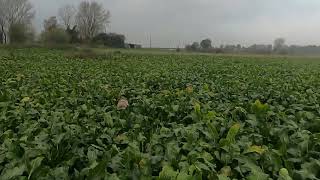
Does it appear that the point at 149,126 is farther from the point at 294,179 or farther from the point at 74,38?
the point at 74,38

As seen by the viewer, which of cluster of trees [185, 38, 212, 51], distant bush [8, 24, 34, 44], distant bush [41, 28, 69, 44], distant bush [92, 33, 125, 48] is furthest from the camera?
cluster of trees [185, 38, 212, 51]

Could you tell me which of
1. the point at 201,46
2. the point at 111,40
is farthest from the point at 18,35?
the point at 201,46

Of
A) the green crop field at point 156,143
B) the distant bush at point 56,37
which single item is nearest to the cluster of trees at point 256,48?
the distant bush at point 56,37

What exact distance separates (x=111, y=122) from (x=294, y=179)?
229 centimetres

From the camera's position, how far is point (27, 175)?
9.43ft

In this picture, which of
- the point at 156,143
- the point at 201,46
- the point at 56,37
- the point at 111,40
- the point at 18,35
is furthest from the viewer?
the point at 201,46

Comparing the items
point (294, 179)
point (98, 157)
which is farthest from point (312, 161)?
point (98, 157)

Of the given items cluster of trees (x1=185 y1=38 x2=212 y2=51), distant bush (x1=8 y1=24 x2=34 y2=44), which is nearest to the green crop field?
distant bush (x1=8 y1=24 x2=34 y2=44)

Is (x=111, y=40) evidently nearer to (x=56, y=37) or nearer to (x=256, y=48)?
(x=56, y=37)

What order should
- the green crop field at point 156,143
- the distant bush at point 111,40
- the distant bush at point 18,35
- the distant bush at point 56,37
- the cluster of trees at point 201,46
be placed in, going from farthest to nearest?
the cluster of trees at point 201,46
the distant bush at point 111,40
the distant bush at point 18,35
the distant bush at point 56,37
the green crop field at point 156,143

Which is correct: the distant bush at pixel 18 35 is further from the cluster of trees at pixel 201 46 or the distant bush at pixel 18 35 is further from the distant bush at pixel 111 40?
the cluster of trees at pixel 201 46

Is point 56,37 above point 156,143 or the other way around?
above

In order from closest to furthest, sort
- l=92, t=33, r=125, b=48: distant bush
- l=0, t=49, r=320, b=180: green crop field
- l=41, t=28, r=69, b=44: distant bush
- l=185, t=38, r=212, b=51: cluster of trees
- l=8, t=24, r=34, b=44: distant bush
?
l=0, t=49, r=320, b=180: green crop field, l=41, t=28, r=69, b=44: distant bush, l=8, t=24, r=34, b=44: distant bush, l=92, t=33, r=125, b=48: distant bush, l=185, t=38, r=212, b=51: cluster of trees

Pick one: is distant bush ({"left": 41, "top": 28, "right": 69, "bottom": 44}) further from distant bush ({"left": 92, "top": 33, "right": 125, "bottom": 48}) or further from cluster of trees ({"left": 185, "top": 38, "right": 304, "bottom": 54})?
cluster of trees ({"left": 185, "top": 38, "right": 304, "bottom": 54})
